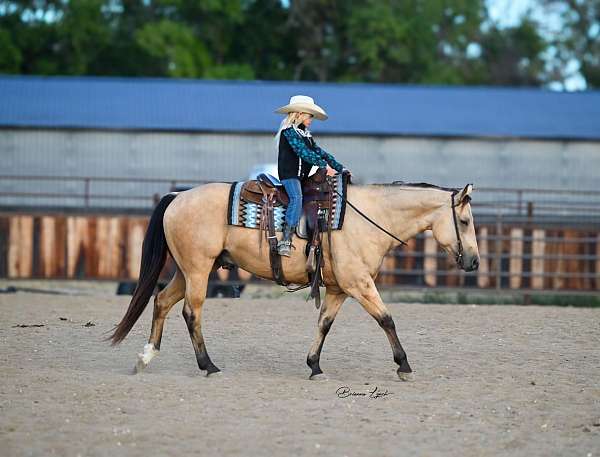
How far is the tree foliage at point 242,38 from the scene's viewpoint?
39219 millimetres

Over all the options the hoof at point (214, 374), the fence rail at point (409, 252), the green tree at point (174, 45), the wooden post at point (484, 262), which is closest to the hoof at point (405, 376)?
the hoof at point (214, 374)

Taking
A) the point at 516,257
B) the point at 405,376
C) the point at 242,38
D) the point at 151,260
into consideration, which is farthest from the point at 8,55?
the point at 405,376

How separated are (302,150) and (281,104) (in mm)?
20267

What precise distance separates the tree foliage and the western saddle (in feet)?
97.8

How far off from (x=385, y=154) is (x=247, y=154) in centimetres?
365

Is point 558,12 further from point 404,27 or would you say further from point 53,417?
point 53,417

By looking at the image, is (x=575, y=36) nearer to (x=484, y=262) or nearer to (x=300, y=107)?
(x=484, y=262)

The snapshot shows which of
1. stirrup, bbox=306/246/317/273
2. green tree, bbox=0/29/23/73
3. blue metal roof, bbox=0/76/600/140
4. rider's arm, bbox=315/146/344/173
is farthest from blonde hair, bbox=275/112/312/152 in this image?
green tree, bbox=0/29/23/73

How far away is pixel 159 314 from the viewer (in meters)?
9.08

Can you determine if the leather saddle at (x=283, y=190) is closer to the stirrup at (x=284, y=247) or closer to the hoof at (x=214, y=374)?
the stirrup at (x=284, y=247)

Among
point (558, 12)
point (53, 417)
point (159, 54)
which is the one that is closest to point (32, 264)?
point (53, 417)

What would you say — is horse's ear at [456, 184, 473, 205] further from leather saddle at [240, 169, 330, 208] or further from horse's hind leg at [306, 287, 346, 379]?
horse's hind leg at [306, 287, 346, 379]

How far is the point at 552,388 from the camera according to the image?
8.48 meters

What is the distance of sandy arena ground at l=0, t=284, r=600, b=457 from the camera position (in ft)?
21.5
